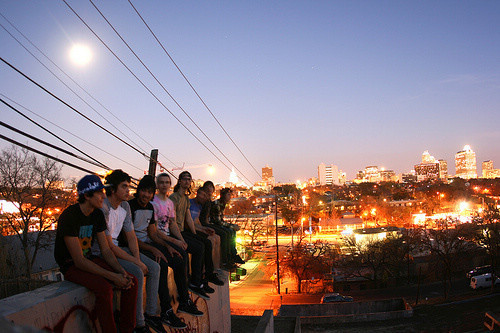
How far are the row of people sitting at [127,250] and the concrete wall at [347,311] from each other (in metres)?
16.3

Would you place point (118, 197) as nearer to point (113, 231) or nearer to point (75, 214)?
point (113, 231)

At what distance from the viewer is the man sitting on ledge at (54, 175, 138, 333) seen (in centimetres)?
337

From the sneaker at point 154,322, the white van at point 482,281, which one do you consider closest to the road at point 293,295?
the white van at point 482,281

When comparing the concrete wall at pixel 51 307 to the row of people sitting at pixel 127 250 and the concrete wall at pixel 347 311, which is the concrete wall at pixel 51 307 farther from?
the concrete wall at pixel 347 311

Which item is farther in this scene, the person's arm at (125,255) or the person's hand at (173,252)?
the person's hand at (173,252)

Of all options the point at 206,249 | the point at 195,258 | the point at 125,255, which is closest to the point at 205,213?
the point at 206,249

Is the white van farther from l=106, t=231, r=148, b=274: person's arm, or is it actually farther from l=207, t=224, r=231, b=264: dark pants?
l=106, t=231, r=148, b=274: person's arm

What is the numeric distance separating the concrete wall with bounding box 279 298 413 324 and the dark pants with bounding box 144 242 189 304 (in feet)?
54.9

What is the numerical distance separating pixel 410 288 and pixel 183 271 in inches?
1340

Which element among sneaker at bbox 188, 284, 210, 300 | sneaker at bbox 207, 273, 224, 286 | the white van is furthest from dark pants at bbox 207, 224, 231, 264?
the white van

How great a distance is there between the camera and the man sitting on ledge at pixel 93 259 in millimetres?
3367

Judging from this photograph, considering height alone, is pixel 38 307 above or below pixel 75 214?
below

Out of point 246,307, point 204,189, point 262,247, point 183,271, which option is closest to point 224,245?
point 204,189

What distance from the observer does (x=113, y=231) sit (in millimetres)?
4172
